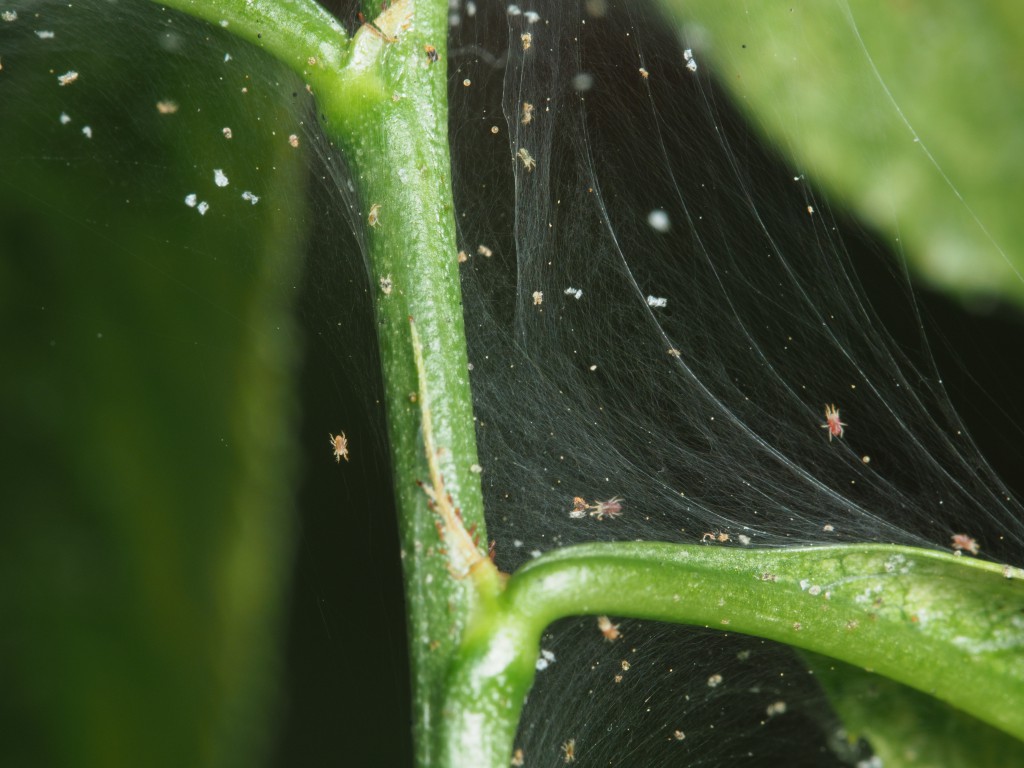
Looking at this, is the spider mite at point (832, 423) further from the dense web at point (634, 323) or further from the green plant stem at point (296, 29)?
the green plant stem at point (296, 29)

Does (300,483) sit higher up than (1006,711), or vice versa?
(1006,711)

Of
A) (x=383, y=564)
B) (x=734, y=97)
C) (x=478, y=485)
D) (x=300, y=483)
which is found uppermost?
(x=734, y=97)

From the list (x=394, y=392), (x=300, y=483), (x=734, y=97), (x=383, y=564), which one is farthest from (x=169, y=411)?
(x=734, y=97)

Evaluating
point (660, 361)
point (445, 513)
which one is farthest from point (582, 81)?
point (445, 513)

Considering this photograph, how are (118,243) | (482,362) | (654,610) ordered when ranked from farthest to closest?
(118,243), (482,362), (654,610)

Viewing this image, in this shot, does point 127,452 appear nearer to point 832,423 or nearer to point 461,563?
point 461,563

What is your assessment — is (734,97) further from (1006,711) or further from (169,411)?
(169,411)
